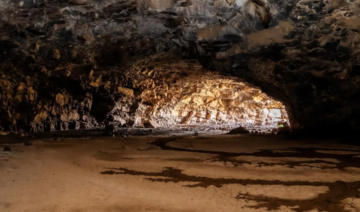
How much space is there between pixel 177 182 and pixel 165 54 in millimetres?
7789

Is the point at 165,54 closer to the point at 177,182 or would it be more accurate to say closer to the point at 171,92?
the point at 171,92

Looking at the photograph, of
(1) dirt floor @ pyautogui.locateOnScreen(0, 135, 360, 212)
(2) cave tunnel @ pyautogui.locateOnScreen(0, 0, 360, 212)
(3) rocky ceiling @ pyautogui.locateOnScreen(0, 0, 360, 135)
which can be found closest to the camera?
(1) dirt floor @ pyautogui.locateOnScreen(0, 135, 360, 212)

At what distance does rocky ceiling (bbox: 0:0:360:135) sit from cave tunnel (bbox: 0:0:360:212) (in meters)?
0.05

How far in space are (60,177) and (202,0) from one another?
19.2ft

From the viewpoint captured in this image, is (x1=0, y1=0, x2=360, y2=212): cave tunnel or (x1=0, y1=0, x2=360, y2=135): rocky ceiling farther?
(x1=0, y1=0, x2=360, y2=135): rocky ceiling

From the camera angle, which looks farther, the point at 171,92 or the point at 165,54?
the point at 171,92

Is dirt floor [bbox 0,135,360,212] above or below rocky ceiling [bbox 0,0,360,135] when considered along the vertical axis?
below

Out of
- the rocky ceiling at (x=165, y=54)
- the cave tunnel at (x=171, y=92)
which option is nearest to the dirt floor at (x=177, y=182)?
the cave tunnel at (x=171, y=92)

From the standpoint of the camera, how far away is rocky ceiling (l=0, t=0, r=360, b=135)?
7906 millimetres

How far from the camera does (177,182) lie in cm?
466

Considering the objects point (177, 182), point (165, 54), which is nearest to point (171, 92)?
point (165, 54)

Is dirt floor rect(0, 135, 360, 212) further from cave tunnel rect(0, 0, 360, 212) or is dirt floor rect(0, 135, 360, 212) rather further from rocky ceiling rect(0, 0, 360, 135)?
rocky ceiling rect(0, 0, 360, 135)

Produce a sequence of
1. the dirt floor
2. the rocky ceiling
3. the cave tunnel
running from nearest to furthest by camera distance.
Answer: the dirt floor
the cave tunnel
the rocky ceiling

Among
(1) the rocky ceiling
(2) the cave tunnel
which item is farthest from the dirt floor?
(1) the rocky ceiling
